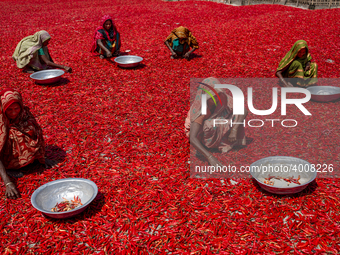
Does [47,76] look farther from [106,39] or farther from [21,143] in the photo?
[21,143]

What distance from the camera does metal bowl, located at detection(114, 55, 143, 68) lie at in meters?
7.75

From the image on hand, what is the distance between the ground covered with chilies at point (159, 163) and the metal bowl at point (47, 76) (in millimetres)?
213

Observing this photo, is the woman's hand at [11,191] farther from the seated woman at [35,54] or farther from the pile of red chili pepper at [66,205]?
the seated woman at [35,54]

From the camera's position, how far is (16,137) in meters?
3.87

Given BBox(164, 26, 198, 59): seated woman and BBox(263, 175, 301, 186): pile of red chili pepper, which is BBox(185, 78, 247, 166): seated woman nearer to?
BBox(263, 175, 301, 186): pile of red chili pepper

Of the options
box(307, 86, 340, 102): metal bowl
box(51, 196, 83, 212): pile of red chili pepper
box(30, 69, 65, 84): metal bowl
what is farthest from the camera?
box(30, 69, 65, 84): metal bowl

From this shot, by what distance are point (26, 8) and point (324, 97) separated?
1938 cm

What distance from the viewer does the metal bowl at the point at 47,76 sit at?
264 inches

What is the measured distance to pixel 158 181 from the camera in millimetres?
3910

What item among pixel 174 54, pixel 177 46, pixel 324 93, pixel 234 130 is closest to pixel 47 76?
pixel 174 54

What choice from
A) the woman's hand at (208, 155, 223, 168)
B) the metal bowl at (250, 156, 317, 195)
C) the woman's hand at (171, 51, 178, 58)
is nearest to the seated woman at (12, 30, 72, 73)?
the woman's hand at (171, 51, 178, 58)

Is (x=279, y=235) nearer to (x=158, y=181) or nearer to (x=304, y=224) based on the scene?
(x=304, y=224)

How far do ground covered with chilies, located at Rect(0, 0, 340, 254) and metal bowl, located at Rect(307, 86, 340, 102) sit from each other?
148mm

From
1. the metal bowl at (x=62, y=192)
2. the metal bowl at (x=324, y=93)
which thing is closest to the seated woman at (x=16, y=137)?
the metal bowl at (x=62, y=192)
